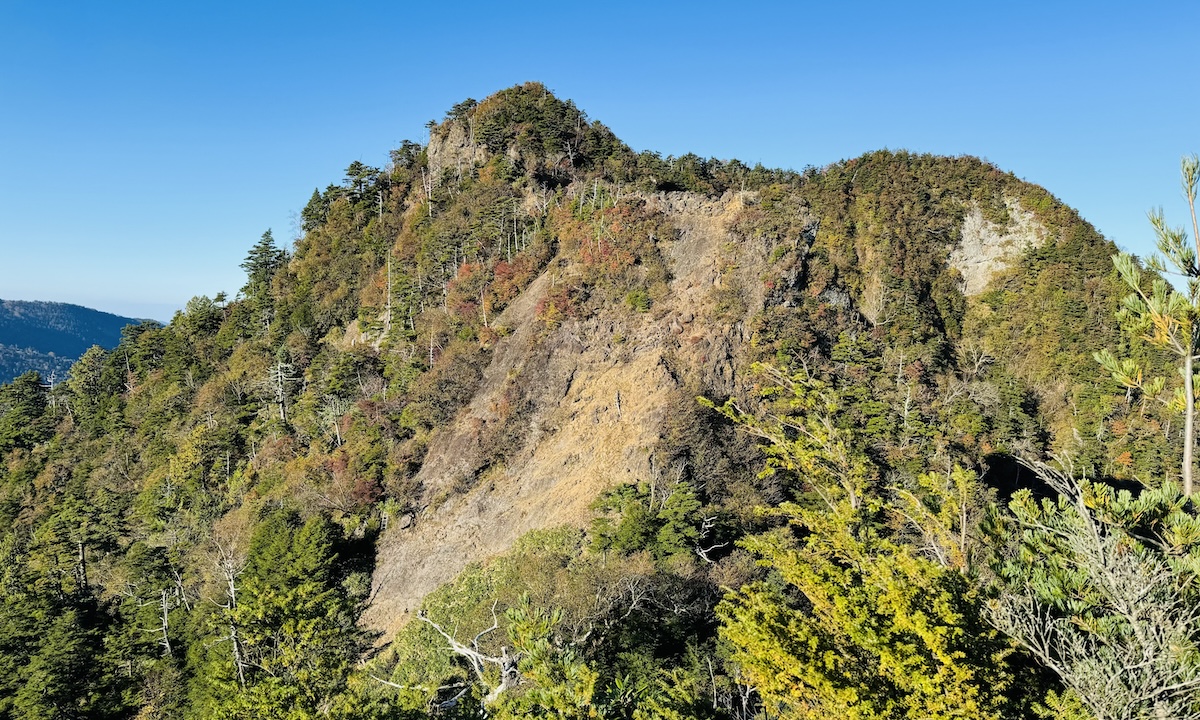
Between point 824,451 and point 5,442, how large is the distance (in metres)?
91.0

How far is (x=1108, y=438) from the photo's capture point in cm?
4741

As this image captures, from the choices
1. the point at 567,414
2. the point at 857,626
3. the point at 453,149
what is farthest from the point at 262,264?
the point at 857,626

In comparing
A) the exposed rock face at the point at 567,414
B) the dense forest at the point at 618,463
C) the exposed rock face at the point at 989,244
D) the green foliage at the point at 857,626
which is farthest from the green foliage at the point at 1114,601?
the exposed rock face at the point at 989,244

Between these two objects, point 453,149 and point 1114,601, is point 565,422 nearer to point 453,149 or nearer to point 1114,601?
point 1114,601

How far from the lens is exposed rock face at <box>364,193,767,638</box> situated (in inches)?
1313

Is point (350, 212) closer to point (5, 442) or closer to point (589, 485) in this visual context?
point (5, 442)

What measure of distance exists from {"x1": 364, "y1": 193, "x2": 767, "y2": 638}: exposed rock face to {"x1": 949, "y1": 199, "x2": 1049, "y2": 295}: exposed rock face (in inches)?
1549

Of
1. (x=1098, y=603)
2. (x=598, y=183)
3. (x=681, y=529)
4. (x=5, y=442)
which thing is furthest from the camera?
(x=5, y=442)

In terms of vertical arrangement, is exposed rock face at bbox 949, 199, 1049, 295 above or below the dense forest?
above

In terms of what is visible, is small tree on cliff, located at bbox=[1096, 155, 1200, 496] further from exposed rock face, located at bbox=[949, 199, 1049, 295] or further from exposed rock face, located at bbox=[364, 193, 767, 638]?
exposed rock face, located at bbox=[949, 199, 1049, 295]

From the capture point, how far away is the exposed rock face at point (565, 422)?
3334cm

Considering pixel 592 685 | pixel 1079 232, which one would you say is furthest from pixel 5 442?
pixel 1079 232

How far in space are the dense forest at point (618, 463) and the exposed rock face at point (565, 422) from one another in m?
0.22

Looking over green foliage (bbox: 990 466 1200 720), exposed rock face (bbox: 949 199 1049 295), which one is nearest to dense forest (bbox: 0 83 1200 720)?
green foliage (bbox: 990 466 1200 720)
